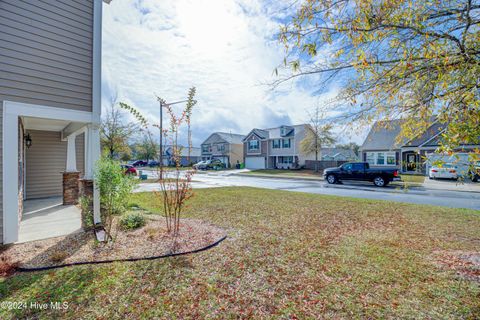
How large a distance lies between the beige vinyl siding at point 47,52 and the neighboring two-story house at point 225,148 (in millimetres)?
41837

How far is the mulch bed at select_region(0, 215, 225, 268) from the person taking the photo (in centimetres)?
407

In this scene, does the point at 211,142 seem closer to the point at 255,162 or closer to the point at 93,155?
the point at 255,162

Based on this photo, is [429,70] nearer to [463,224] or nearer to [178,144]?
[178,144]

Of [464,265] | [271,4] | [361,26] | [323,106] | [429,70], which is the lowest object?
[464,265]

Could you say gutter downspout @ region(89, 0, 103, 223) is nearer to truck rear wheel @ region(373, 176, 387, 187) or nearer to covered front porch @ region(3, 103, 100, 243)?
covered front porch @ region(3, 103, 100, 243)

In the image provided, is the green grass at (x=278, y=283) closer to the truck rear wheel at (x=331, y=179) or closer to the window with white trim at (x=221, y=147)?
the truck rear wheel at (x=331, y=179)

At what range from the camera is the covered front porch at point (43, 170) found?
182 inches

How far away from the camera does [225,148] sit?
4825 centimetres

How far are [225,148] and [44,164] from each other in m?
39.1

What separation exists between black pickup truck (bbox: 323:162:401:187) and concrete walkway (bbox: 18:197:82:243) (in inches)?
677

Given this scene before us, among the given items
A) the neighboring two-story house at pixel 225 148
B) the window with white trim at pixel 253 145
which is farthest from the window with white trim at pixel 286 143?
the neighboring two-story house at pixel 225 148

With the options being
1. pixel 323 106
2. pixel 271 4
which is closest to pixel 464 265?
pixel 323 106

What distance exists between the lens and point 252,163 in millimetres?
42656

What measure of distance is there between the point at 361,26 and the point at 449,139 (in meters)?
1.80
